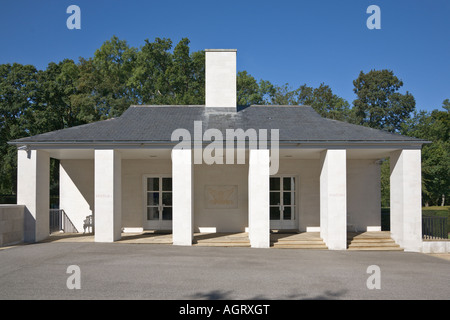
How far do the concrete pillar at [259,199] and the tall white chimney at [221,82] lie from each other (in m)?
4.64

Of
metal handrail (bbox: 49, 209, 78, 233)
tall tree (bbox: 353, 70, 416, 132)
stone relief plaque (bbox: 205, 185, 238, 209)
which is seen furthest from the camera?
tall tree (bbox: 353, 70, 416, 132)

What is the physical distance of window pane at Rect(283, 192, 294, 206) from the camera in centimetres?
1603

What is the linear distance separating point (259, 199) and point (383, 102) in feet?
131

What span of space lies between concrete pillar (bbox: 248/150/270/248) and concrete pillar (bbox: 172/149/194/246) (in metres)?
2.14

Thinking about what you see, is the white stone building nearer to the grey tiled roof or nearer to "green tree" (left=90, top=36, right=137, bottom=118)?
the grey tiled roof

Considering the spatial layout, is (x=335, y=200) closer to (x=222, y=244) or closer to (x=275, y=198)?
(x=275, y=198)

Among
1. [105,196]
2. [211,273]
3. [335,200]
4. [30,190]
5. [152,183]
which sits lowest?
[211,273]

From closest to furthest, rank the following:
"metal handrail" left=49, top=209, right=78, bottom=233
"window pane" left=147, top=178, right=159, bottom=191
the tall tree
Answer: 1. "metal handrail" left=49, top=209, right=78, bottom=233
2. "window pane" left=147, top=178, right=159, bottom=191
3. the tall tree

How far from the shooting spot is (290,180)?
1603 centimetres

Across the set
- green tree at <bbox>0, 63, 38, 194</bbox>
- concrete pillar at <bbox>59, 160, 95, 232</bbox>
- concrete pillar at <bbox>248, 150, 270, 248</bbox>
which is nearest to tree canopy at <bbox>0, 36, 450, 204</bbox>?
green tree at <bbox>0, 63, 38, 194</bbox>

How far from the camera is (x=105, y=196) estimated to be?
12625mm

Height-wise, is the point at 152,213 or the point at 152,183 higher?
the point at 152,183

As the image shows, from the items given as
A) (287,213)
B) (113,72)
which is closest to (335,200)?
(287,213)
